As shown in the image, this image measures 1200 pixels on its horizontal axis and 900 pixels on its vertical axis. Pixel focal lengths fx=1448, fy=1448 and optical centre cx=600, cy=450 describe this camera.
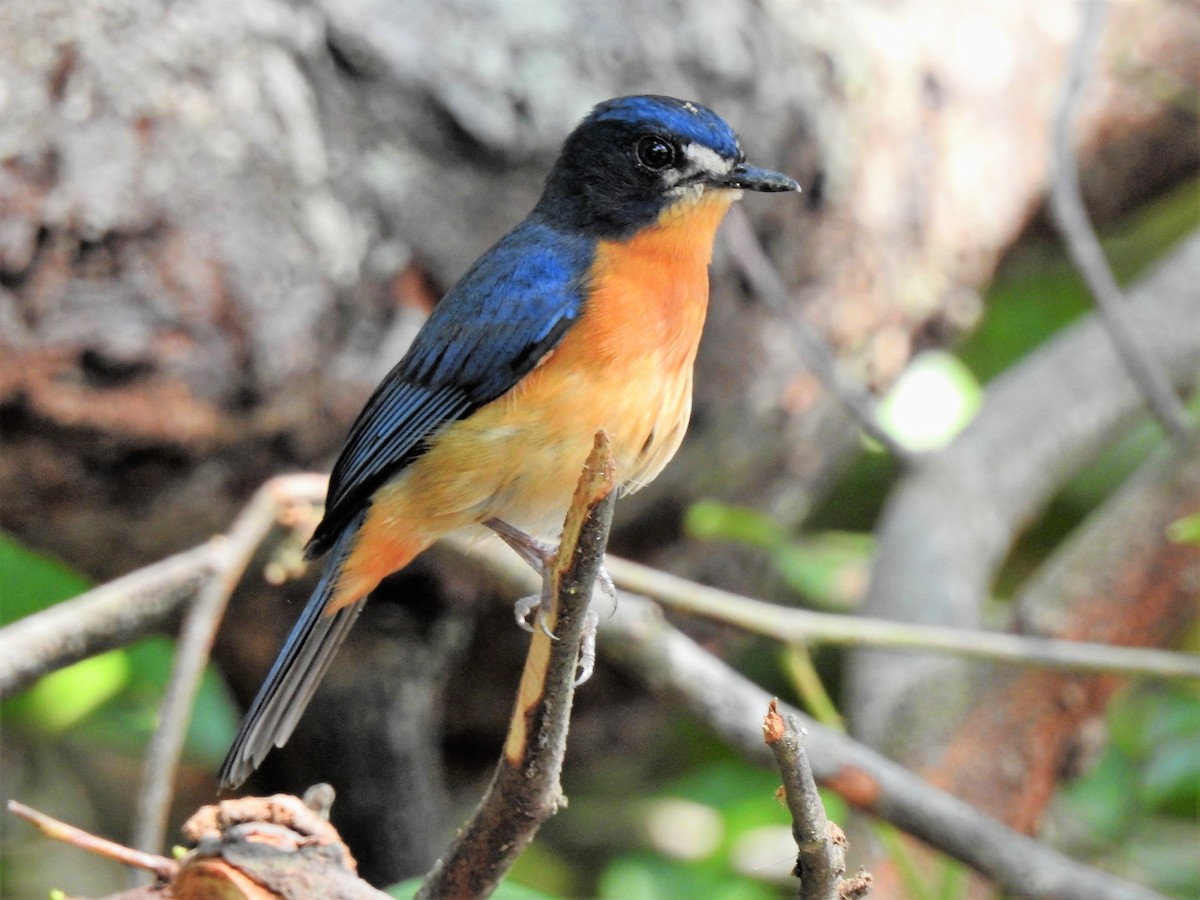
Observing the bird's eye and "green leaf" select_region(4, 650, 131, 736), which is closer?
the bird's eye

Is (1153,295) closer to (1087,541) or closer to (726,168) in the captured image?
(1087,541)

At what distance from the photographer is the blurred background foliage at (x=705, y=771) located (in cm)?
439

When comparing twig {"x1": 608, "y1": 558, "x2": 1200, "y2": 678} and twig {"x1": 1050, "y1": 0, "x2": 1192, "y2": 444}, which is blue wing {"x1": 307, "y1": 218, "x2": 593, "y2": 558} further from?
twig {"x1": 1050, "y1": 0, "x2": 1192, "y2": 444}

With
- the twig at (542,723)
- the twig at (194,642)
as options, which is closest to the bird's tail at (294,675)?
the twig at (194,642)

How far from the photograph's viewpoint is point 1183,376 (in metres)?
5.50

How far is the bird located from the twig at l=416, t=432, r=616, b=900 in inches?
25.5

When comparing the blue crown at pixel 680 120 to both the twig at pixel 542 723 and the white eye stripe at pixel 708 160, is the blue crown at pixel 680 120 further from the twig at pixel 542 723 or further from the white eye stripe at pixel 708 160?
the twig at pixel 542 723

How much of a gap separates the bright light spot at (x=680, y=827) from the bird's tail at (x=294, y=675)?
89.9 inches

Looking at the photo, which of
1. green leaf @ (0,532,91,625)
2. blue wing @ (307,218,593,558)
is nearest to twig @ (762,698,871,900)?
blue wing @ (307,218,593,558)

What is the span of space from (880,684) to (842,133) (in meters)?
1.79

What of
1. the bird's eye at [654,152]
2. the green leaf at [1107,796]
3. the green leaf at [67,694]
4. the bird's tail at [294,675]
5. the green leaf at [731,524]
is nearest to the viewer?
the bird's tail at [294,675]

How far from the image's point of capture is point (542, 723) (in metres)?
2.18

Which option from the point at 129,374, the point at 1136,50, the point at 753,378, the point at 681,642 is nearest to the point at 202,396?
the point at 129,374

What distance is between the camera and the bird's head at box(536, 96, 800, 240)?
3.06 m
